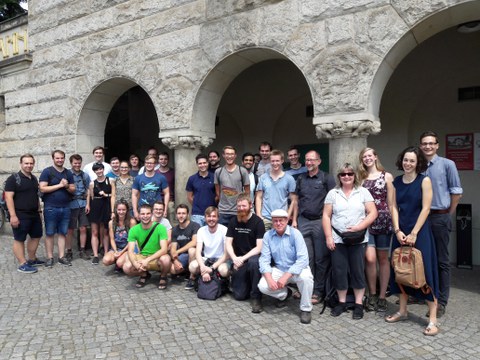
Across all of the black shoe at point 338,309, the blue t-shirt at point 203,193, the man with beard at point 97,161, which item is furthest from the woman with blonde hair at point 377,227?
the man with beard at point 97,161

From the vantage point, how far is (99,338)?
148 inches

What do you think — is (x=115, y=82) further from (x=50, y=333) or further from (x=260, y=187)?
(x=50, y=333)

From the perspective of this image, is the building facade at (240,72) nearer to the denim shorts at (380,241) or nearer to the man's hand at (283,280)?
the denim shorts at (380,241)

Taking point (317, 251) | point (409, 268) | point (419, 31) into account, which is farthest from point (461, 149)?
point (409, 268)

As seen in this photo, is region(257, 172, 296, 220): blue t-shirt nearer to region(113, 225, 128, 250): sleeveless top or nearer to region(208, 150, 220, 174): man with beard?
region(208, 150, 220, 174): man with beard

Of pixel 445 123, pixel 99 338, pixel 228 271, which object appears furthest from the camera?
pixel 445 123

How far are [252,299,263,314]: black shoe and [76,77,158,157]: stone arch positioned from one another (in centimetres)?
522

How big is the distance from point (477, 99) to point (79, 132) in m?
7.31

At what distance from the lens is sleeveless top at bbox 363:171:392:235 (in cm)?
433

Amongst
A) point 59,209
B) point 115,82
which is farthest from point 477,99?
point 59,209

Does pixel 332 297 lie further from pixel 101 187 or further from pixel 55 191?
pixel 55 191

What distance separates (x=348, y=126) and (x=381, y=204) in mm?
1198

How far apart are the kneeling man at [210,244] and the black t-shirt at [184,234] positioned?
394 mm

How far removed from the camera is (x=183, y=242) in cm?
554
